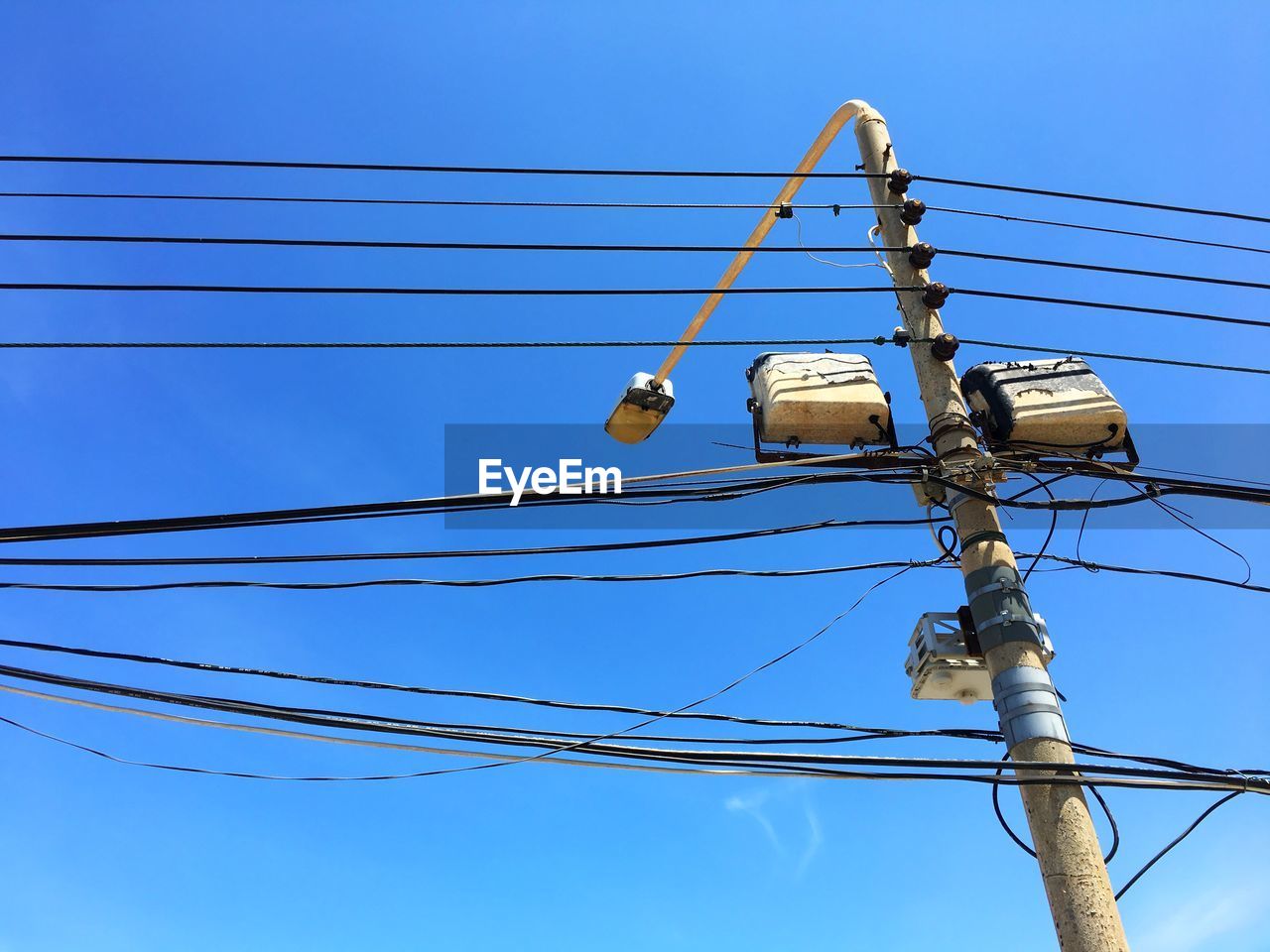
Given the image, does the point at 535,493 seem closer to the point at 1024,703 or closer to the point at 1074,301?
the point at 1024,703

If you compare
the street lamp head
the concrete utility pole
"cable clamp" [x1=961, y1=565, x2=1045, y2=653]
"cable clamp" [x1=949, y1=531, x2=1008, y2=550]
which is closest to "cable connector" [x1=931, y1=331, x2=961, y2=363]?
the concrete utility pole

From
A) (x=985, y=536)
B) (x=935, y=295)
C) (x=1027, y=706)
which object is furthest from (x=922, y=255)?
(x=1027, y=706)

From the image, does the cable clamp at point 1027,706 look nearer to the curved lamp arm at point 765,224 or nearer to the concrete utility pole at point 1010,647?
the concrete utility pole at point 1010,647

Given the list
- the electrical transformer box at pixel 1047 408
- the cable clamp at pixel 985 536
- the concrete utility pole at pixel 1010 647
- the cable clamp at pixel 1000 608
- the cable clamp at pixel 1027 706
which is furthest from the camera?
the electrical transformer box at pixel 1047 408

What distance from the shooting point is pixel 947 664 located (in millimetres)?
5129

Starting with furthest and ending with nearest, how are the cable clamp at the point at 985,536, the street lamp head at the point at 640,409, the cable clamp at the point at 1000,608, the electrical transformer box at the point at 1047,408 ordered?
Result: the street lamp head at the point at 640,409 < the electrical transformer box at the point at 1047,408 < the cable clamp at the point at 985,536 < the cable clamp at the point at 1000,608

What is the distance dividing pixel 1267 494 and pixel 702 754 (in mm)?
3999

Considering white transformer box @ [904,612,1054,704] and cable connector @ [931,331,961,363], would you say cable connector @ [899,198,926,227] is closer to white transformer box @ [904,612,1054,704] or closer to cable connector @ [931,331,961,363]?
cable connector @ [931,331,961,363]

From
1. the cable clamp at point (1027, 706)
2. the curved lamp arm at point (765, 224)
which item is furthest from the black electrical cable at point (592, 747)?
the curved lamp arm at point (765, 224)

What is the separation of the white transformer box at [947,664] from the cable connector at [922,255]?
8.23 ft

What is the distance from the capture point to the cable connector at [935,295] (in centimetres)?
621

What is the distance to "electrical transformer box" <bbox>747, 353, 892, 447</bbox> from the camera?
602 cm

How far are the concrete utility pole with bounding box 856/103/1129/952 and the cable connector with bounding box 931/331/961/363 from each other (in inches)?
1.6

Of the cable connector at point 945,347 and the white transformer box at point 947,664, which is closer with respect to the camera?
the white transformer box at point 947,664
